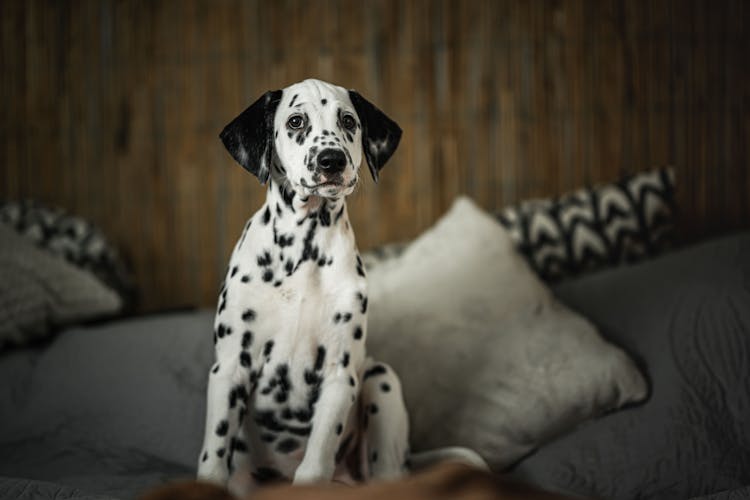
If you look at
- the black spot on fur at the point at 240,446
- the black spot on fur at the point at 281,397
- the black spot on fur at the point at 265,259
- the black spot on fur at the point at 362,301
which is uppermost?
the black spot on fur at the point at 265,259

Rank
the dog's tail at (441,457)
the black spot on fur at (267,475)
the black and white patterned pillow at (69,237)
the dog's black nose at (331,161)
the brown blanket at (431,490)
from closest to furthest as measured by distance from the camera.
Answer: the brown blanket at (431,490) → the dog's black nose at (331,161) → the black spot on fur at (267,475) → the dog's tail at (441,457) → the black and white patterned pillow at (69,237)

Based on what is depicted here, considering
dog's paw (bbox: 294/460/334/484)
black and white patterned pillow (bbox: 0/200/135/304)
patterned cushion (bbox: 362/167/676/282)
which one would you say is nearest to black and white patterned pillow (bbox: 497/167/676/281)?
patterned cushion (bbox: 362/167/676/282)

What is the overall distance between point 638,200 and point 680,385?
79cm

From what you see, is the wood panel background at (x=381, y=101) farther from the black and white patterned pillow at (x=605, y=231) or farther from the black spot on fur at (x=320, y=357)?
the black spot on fur at (x=320, y=357)

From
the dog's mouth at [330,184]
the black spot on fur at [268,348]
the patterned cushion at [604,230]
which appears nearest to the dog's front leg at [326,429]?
the black spot on fur at [268,348]

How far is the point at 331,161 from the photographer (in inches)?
40.6

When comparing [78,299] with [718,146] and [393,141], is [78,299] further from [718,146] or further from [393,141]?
[718,146]

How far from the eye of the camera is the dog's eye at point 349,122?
1119 mm

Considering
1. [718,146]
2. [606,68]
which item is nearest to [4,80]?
[606,68]

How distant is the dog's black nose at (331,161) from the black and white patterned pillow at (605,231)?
1.24 m

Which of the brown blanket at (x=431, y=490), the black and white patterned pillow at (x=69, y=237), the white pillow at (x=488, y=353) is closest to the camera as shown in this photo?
the brown blanket at (x=431, y=490)

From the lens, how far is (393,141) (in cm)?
121

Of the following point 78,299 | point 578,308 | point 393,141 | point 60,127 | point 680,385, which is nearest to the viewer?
point 393,141

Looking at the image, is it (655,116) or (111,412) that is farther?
(655,116)
